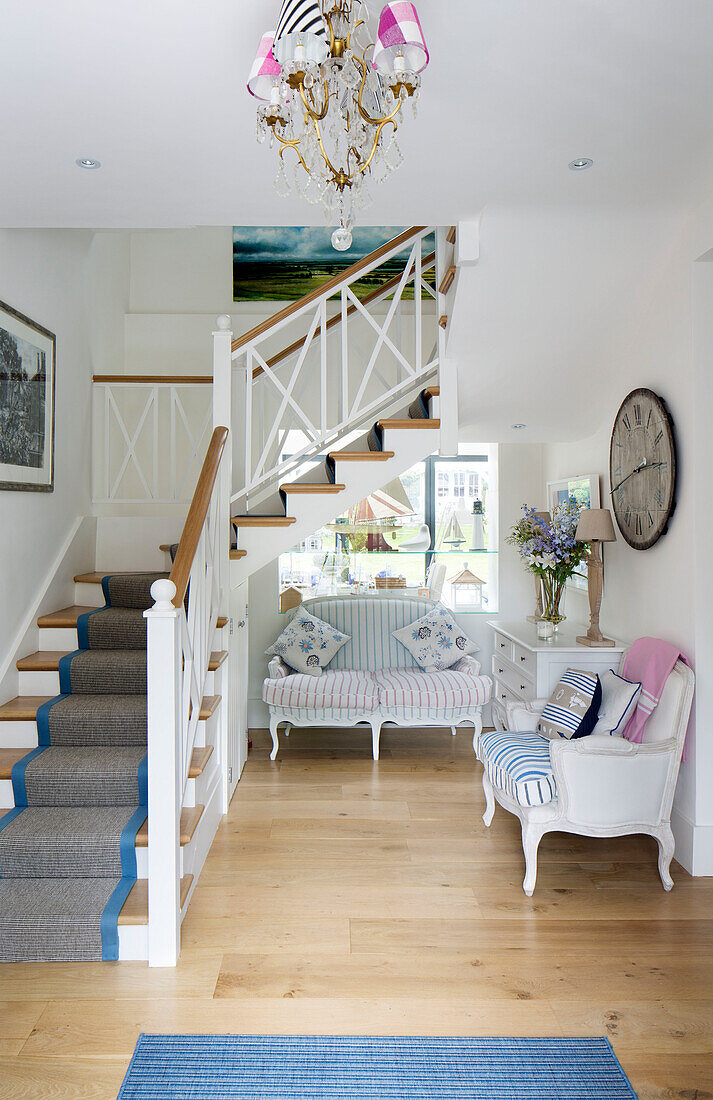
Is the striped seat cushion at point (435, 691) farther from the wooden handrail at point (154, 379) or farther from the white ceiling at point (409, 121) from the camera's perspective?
the white ceiling at point (409, 121)

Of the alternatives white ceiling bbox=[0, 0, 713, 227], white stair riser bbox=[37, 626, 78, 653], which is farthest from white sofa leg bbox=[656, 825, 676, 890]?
white stair riser bbox=[37, 626, 78, 653]

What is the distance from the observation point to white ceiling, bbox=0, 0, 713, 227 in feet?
5.95

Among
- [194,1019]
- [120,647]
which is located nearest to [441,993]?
[194,1019]

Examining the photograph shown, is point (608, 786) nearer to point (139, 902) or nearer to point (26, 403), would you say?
point (139, 902)

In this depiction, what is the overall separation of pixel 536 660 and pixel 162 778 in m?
2.05

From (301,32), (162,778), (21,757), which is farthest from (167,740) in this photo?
(301,32)

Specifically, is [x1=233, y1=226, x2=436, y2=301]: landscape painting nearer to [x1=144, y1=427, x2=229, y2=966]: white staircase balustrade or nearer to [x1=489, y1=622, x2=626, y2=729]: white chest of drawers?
[x1=489, y1=622, x2=626, y2=729]: white chest of drawers

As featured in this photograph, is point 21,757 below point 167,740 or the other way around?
below

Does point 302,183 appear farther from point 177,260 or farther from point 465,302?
point 177,260

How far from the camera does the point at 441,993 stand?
2.27 m

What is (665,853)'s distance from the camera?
9.60 ft

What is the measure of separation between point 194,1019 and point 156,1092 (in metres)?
0.28

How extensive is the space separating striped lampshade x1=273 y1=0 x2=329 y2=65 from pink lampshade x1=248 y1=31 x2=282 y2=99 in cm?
12

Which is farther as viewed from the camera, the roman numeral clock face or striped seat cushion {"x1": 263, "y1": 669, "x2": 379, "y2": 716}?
striped seat cushion {"x1": 263, "y1": 669, "x2": 379, "y2": 716}
